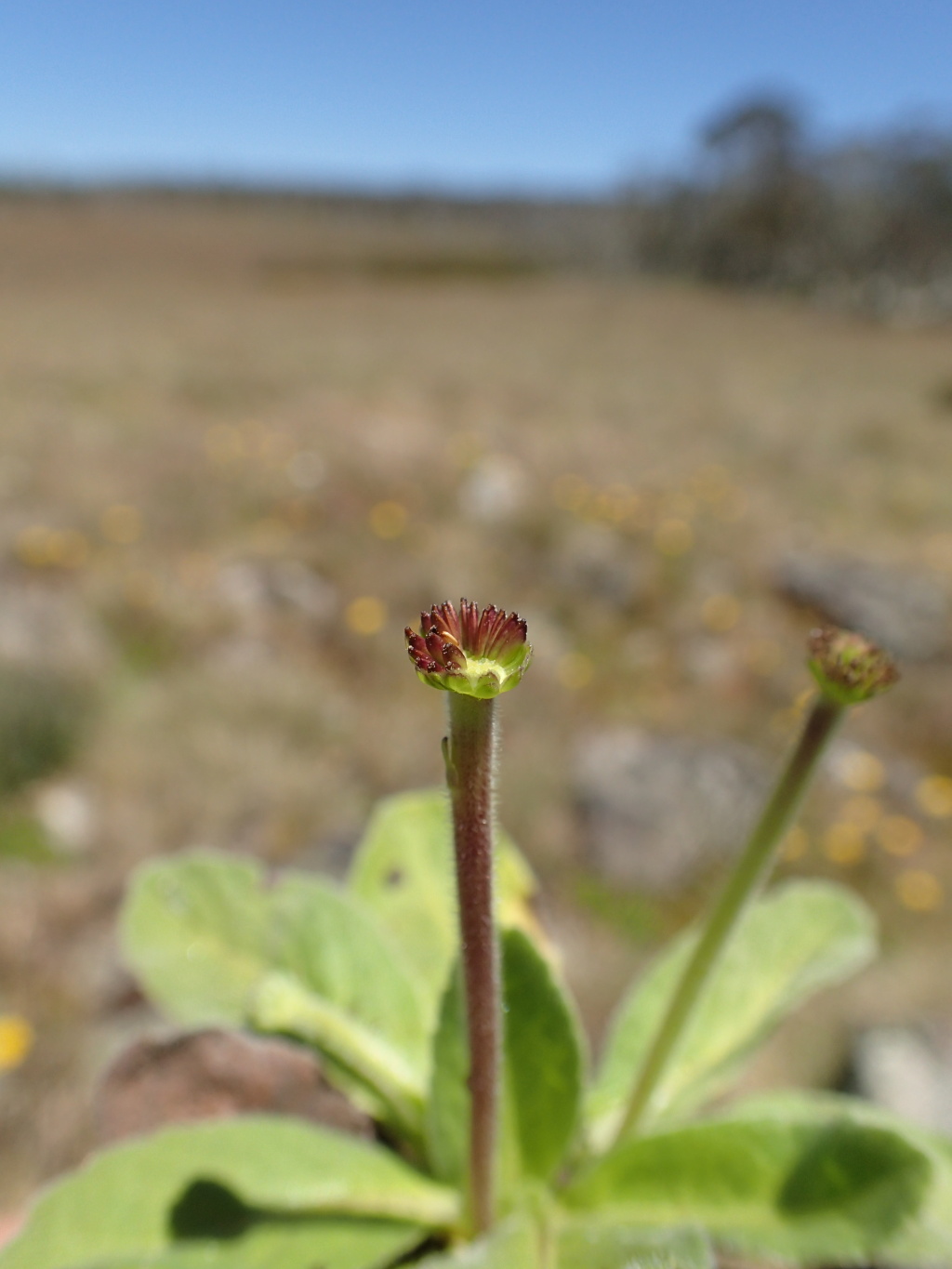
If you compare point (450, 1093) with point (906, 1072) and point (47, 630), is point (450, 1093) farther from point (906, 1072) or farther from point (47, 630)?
point (47, 630)

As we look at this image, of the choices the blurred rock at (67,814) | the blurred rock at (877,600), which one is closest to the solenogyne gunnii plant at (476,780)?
the blurred rock at (67,814)

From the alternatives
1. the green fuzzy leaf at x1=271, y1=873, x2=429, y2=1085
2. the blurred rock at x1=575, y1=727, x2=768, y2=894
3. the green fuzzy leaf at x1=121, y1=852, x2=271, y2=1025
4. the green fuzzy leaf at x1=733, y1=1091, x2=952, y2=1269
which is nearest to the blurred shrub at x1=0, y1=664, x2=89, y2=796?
the blurred rock at x1=575, y1=727, x2=768, y2=894

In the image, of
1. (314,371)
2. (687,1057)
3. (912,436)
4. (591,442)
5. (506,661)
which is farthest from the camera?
(314,371)

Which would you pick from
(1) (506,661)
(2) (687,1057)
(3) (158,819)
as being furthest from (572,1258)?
(3) (158,819)

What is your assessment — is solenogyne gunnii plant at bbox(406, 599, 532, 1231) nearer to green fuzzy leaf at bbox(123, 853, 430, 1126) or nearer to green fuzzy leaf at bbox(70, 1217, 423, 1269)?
green fuzzy leaf at bbox(70, 1217, 423, 1269)

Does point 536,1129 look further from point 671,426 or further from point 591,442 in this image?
point 671,426

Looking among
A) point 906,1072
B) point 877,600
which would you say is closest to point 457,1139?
point 906,1072
